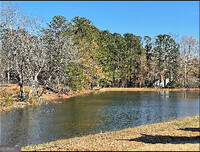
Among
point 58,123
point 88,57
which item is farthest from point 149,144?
point 88,57

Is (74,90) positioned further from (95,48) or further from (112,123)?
(112,123)

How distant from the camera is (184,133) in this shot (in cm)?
1426

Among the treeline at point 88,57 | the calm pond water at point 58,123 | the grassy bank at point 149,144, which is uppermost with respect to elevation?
the treeline at point 88,57

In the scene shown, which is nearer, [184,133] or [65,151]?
[65,151]

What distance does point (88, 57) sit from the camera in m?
60.3

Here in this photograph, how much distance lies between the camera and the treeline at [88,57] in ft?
116

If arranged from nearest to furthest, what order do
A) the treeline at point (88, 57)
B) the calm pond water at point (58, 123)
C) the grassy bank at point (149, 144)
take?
the grassy bank at point (149, 144)
the calm pond water at point (58, 123)
the treeline at point (88, 57)

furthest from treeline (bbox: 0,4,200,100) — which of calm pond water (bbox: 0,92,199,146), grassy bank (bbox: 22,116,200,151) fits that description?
grassy bank (bbox: 22,116,200,151)

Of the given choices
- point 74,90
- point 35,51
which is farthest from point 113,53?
point 35,51

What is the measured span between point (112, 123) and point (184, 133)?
8.29m

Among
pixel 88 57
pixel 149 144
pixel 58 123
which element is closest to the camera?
pixel 149 144

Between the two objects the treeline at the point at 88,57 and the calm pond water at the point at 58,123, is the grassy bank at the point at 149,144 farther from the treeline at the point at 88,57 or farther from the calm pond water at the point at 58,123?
the treeline at the point at 88,57

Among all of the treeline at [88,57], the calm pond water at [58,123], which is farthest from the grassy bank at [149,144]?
the treeline at [88,57]

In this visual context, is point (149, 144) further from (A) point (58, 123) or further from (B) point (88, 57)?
(B) point (88, 57)
